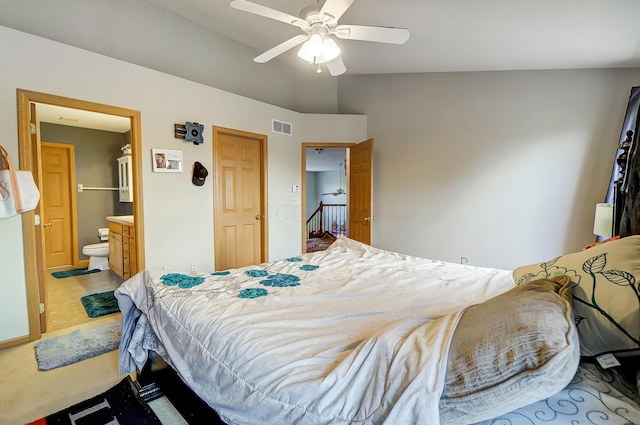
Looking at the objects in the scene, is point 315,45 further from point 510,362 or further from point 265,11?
point 510,362

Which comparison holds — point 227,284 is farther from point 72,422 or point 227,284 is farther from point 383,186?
point 383,186

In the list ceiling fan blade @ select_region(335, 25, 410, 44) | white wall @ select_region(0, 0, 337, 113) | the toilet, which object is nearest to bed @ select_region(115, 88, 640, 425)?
ceiling fan blade @ select_region(335, 25, 410, 44)

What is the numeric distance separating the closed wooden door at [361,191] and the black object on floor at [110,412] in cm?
308

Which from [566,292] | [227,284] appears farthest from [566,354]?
[227,284]

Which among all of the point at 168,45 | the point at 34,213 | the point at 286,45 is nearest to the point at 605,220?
the point at 286,45

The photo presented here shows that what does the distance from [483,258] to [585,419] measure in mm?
3459

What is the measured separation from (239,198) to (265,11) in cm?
236

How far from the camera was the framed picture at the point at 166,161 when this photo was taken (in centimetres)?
303

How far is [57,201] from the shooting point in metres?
4.77

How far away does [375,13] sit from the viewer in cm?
275

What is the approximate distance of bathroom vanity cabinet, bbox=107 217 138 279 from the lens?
3.55m

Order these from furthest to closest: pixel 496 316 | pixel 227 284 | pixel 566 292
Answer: pixel 227 284 < pixel 566 292 < pixel 496 316

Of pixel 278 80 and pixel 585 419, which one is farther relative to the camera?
pixel 278 80

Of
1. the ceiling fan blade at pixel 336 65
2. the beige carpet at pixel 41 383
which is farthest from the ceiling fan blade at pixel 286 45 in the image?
the beige carpet at pixel 41 383
